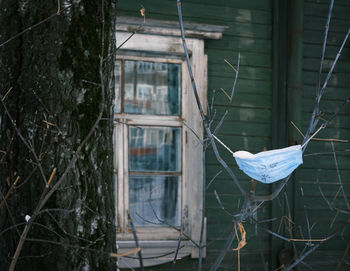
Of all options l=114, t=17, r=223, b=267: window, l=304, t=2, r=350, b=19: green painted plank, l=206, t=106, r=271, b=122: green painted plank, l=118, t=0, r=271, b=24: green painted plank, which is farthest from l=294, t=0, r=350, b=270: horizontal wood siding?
l=114, t=17, r=223, b=267: window

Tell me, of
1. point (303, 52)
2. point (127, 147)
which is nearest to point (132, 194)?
point (127, 147)

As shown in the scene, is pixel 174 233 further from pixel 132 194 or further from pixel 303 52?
pixel 303 52

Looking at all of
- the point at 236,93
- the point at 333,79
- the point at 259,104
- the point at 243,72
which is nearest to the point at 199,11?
the point at 243,72

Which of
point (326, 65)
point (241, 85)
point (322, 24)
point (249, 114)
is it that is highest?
point (322, 24)

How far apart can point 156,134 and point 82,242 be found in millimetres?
2216

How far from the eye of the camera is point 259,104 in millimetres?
4512

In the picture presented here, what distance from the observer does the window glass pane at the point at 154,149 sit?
4254 millimetres

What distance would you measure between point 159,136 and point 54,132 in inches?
88.4

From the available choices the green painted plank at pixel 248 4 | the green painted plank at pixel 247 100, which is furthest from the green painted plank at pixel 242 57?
the green painted plank at pixel 248 4

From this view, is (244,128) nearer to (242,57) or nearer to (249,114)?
(249,114)

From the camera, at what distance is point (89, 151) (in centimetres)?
217

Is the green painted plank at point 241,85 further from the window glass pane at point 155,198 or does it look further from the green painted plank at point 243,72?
Result: the window glass pane at point 155,198

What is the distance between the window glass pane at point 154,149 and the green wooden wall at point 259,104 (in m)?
0.26

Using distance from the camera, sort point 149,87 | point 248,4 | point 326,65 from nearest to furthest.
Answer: point 149,87
point 248,4
point 326,65
